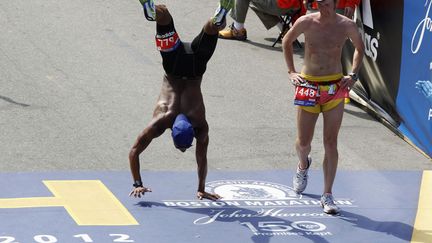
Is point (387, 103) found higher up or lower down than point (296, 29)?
lower down

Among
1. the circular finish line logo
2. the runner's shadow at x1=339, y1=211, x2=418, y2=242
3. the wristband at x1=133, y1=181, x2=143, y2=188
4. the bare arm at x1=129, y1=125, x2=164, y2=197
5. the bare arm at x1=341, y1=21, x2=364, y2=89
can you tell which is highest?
the bare arm at x1=341, y1=21, x2=364, y2=89

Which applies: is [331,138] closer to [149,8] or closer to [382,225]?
[382,225]

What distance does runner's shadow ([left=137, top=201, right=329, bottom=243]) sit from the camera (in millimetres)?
8805

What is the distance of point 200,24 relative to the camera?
51.4 ft

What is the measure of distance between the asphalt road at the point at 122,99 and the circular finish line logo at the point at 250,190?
52cm

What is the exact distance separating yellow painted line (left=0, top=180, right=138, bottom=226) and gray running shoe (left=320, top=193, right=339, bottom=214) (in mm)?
1778

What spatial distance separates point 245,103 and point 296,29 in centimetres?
343

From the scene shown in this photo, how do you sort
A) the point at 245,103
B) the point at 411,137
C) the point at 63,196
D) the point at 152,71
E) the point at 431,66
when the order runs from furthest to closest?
the point at 152,71 < the point at 245,103 < the point at 411,137 < the point at 431,66 < the point at 63,196

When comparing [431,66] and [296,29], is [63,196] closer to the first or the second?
[296,29]

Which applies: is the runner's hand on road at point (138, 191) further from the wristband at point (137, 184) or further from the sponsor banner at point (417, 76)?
the sponsor banner at point (417, 76)

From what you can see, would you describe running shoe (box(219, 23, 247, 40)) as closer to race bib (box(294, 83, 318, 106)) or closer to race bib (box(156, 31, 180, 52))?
race bib (box(294, 83, 318, 106))

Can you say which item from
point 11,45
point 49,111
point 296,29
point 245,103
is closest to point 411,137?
point 245,103

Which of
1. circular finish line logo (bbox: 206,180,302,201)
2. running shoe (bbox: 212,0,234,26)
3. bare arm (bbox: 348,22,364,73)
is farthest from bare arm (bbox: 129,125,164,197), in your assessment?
bare arm (bbox: 348,22,364,73)

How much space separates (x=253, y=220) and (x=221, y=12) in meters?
1.88
